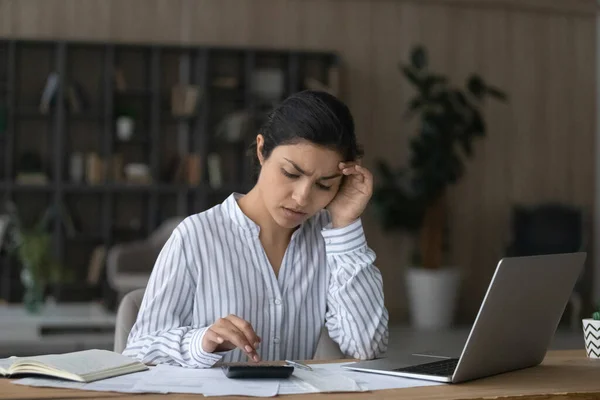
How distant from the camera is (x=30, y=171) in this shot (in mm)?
7688

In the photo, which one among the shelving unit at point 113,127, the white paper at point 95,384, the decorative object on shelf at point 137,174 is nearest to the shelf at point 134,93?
the shelving unit at point 113,127

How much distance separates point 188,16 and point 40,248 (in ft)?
9.91

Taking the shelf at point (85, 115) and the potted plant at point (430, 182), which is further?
the potted plant at point (430, 182)

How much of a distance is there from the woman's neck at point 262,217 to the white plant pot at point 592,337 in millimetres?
715

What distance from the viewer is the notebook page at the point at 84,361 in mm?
1579

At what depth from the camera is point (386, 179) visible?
8148 mm

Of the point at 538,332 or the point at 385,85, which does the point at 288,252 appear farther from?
the point at 385,85

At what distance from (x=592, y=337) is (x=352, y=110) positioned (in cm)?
642

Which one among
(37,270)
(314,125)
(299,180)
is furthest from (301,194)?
(37,270)

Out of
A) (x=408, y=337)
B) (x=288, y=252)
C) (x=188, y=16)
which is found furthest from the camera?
(x=188, y=16)

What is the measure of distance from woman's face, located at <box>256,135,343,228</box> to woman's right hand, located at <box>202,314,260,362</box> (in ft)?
1.24

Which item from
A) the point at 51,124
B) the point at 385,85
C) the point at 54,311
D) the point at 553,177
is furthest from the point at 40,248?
the point at 553,177

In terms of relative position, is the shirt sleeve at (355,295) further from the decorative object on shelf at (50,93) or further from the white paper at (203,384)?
the decorative object on shelf at (50,93)

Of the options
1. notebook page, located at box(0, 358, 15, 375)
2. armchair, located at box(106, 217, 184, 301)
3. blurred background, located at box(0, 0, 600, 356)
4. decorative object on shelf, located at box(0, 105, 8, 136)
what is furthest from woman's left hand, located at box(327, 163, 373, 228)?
decorative object on shelf, located at box(0, 105, 8, 136)
